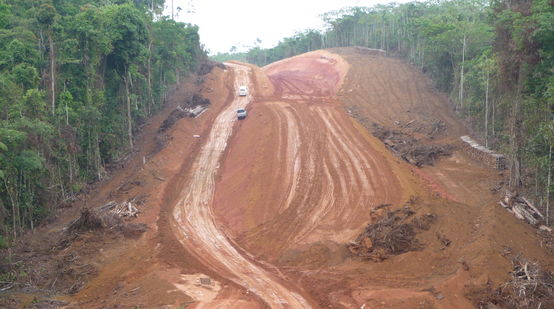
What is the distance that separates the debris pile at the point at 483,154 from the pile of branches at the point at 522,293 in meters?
16.7

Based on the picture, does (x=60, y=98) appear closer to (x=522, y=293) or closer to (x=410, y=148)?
(x=410, y=148)

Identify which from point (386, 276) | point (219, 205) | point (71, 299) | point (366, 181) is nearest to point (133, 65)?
point (219, 205)

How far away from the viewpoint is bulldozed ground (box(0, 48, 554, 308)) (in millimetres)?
16094

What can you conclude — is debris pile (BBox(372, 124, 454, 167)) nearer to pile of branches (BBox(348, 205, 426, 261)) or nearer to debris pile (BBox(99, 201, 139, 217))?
pile of branches (BBox(348, 205, 426, 261))

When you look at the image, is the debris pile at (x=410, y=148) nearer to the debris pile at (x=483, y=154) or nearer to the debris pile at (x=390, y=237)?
the debris pile at (x=483, y=154)

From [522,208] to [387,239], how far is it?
7.49 meters

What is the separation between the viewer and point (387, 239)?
63.3 feet

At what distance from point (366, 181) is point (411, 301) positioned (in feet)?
37.0

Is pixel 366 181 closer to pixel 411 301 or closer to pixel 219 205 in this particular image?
pixel 219 205

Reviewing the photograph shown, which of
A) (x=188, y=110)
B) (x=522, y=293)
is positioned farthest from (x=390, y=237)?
(x=188, y=110)

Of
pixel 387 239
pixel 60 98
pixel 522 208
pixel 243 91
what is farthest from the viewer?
pixel 243 91

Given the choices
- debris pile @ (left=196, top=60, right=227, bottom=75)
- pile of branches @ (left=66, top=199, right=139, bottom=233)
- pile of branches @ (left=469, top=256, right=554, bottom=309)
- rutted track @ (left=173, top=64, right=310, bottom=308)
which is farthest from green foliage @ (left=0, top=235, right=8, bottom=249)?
debris pile @ (left=196, top=60, right=227, bottom=75)

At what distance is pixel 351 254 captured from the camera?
64.0 feet

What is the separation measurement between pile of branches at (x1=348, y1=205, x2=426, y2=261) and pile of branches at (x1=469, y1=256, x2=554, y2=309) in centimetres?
411
